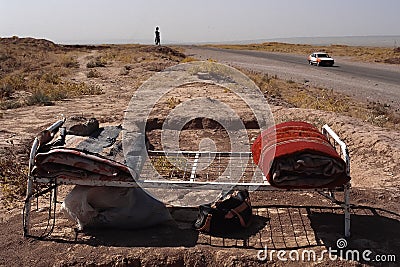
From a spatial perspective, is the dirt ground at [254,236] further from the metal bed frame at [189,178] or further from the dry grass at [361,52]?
the dry grass at [361,52]

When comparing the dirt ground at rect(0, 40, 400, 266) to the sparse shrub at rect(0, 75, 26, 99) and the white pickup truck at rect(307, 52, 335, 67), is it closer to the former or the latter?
the sparse shrub at rect(0, 75, 26, 99)

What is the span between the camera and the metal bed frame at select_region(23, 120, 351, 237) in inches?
149

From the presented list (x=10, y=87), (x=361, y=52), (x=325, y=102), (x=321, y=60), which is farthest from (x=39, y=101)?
(x=361, y=52)

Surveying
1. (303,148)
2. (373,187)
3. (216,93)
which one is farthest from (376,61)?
(303,148)

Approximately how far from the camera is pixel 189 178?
5.51 m

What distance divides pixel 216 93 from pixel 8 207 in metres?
7.72

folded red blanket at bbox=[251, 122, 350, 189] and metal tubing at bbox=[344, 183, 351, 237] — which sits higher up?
folded red blanket at bbox=[251, 122, 350, 189]

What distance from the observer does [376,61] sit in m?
32.0

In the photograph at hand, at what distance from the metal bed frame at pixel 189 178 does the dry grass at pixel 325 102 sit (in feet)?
15.7

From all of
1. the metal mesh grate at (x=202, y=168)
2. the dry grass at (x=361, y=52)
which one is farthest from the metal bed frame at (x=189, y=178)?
the dry grass at (x=361, y=52)

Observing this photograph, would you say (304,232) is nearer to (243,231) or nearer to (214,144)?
(243,231)

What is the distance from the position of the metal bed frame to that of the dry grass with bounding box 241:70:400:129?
4795 millimetres

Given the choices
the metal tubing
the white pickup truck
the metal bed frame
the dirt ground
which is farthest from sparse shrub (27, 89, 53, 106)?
the white pickup truck

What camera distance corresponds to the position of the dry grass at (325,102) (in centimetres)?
1115
